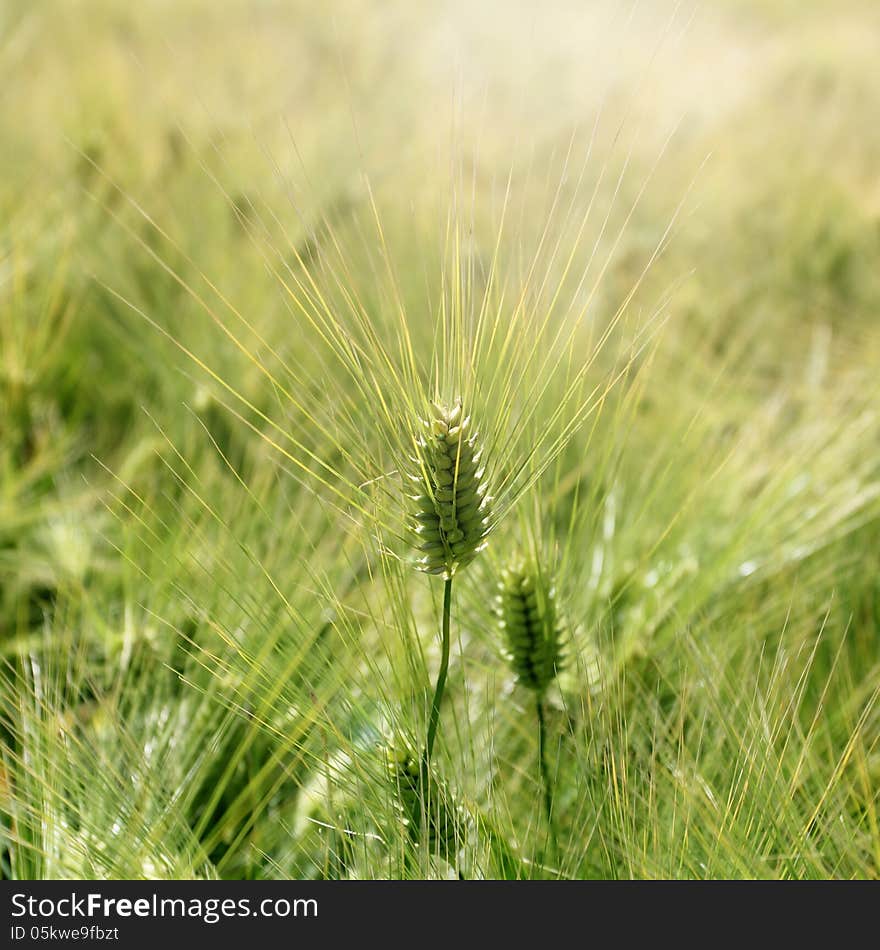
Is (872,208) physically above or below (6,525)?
above

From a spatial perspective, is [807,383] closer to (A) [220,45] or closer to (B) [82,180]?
(B) [82,180]

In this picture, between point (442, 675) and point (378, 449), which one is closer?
point (442, 675)

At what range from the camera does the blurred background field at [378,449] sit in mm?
329

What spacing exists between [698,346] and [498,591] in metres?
0.47

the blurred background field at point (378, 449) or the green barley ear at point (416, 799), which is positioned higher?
the blurred background field at point (378, 449)

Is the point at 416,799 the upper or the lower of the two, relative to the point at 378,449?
lower

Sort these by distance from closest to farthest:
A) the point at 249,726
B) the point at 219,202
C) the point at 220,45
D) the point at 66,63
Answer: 1. the point at 249,726
2. the point at 219,202
3. the point at 66,63
4. the point at 220,45

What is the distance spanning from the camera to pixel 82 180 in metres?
0.81

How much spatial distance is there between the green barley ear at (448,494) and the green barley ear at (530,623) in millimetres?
74

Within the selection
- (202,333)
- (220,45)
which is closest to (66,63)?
(220,45)

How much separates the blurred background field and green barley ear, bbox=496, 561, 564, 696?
0.01 meters

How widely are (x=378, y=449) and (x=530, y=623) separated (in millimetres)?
97

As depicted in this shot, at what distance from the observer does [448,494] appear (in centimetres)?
29

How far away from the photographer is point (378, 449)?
0.40 meters
